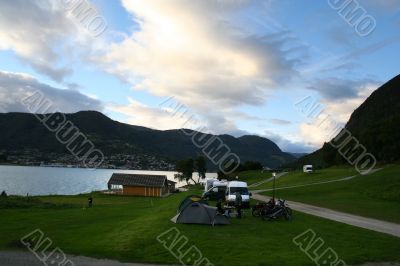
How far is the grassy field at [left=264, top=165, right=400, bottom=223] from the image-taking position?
38969mm

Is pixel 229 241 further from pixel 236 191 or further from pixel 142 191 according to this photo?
pixel 142 191

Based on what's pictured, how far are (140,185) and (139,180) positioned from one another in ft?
5.47

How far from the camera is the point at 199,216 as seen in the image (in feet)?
89.2

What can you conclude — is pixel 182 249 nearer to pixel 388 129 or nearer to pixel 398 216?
pixel 398 216

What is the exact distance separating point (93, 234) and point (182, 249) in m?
8.45

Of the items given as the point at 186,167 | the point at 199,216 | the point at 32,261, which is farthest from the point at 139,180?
the point at 32,261

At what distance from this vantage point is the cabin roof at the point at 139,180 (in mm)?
104250

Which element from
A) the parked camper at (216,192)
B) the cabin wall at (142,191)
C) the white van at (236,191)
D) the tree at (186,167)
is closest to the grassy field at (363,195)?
the white van at (236,191)

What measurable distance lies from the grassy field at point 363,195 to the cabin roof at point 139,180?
148 ft

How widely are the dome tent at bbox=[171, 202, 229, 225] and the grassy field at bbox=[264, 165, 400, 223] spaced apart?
1411 cm

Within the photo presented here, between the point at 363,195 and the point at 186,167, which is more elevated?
the point at 186,167

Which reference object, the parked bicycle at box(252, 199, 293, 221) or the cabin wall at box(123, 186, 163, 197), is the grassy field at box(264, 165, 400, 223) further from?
the cabin wall at box(123, 186, 163, 197)

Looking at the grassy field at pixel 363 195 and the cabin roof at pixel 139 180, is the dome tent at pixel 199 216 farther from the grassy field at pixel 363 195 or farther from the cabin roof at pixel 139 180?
the cabin roof at pixel 139 180

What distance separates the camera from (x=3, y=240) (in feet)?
82.0
